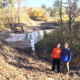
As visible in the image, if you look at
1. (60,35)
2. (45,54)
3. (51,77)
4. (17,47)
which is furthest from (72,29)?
(51,77)

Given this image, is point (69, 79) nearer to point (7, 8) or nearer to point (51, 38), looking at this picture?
point (51, 38)

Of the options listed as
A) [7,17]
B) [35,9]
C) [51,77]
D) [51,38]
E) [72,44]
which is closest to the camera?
[51,77]

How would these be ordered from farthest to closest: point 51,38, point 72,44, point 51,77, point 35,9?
1. point 35,9
2. point 51,38
3. point 72,44
4. point 51,77

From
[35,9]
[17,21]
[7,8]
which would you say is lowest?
[17,21]

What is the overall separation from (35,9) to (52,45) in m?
41.8

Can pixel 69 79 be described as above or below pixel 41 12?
below

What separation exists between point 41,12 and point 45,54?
43.3m

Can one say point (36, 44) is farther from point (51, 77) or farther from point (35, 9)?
point (35, 9)

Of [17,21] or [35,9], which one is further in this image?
[35,9]

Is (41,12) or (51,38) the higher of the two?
(41,12)

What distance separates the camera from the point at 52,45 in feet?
31.3

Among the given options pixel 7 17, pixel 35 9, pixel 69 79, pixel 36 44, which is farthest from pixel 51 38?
pixel 35 9

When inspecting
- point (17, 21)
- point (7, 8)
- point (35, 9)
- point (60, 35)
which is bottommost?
point (60, 35)

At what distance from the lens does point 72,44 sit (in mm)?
8609
